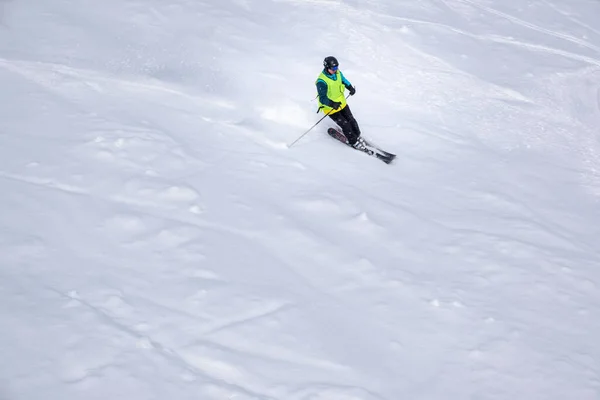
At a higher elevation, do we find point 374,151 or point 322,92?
point 322,92

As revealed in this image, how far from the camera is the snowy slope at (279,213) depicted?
4.84m

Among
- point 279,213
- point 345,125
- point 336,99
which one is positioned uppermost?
point 336,99

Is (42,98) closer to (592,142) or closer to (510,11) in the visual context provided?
(592,142)

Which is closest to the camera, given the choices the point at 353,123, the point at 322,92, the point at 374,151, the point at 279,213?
the point at 279,213

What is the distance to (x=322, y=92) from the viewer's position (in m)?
8.41

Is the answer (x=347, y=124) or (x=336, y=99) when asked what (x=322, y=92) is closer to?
(x=336, y=99)

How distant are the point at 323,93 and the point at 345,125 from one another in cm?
60

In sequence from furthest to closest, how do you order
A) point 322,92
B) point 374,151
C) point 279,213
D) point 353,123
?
point 353,123
point 374,151
point 322,92
point 279,213

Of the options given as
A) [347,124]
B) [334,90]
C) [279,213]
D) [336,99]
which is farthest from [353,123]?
[279,213]

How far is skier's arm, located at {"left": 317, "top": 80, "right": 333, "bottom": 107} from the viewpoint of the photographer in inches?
329

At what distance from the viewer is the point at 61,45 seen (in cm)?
966

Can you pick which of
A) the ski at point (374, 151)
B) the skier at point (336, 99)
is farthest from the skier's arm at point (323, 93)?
the ski at point (374, 151)

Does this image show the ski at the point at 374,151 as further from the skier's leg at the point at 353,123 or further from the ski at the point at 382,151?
the skier's leg at the point at 353,123

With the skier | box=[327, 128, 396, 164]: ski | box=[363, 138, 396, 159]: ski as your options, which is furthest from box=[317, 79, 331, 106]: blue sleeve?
box=[363, 138, 396, 159]: ski
